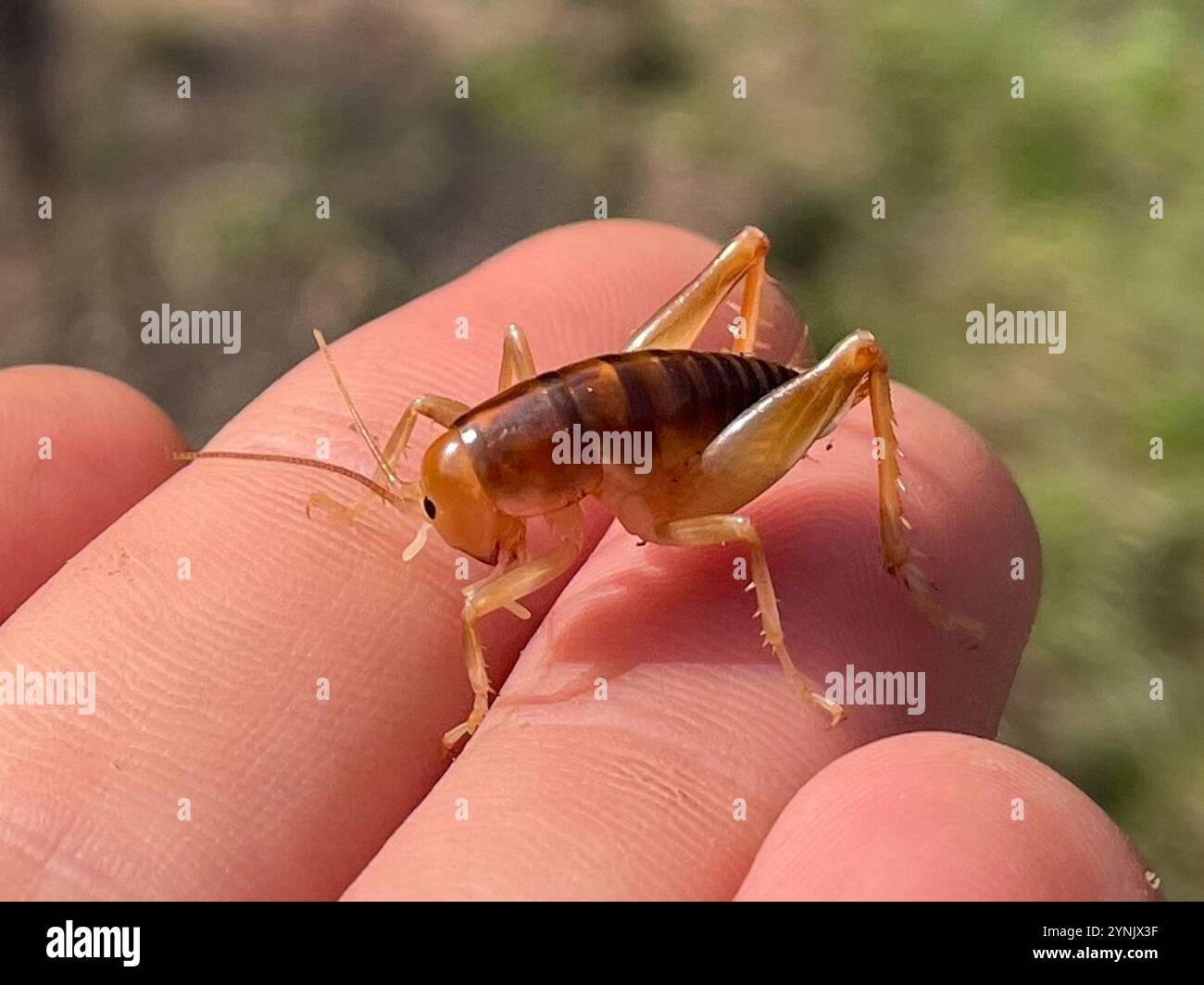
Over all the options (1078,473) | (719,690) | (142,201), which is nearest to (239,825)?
(719,690)

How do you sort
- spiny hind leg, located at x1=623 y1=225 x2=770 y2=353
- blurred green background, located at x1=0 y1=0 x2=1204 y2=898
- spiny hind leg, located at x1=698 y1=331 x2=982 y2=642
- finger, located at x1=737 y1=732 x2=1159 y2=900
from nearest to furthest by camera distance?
finger, located at x1=737 y1=732 x2=1159 y2=900, spiny hind leg, located at x1=698 y1=331 x2=982 y2=642, spiny hind leg, located at x1=623 y1=225 x2=770 y2=353, blurred green background, located at x1=0 y1=0 x2=1204 y2=898

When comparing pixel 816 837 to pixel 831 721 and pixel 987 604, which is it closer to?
pixel 831 721
